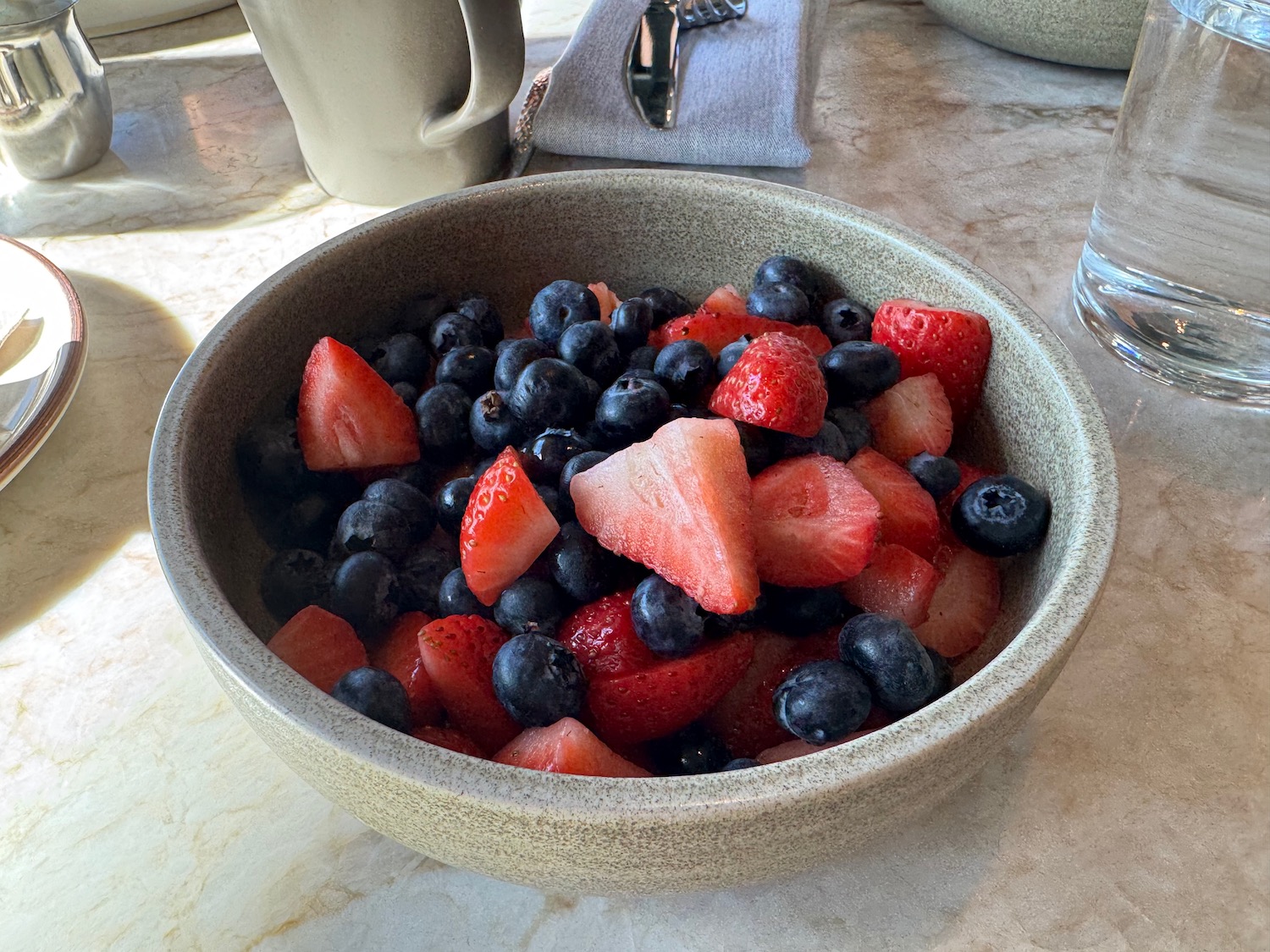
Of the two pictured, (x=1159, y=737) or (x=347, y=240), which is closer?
(x=1159, y=737)

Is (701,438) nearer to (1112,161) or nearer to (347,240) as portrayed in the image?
(347,240)

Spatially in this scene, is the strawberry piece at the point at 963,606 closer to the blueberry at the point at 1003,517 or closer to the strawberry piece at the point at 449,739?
the blueberry at the point at 1003,517

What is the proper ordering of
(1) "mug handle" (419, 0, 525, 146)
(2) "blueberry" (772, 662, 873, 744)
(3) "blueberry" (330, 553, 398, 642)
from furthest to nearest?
1. (1) "mug handle" (419, 0, 525, 146)
2. (3) "blueberry" (330, 553, 398, 642)
3. (2) "blueberry" (772, 662, 873, 744)

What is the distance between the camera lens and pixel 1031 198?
120cm

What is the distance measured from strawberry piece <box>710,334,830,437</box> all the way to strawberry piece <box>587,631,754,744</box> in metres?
0.15

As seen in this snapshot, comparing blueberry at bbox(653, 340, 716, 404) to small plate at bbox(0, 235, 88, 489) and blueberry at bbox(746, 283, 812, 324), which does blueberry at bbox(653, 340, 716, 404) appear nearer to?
blueberry at bbox(746, 283, 812, 324)

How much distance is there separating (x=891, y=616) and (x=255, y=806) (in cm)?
43

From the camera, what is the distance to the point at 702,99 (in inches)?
48.6

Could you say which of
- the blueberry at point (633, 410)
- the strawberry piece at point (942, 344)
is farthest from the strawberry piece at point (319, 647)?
the strawberry piece at point (942, 344)

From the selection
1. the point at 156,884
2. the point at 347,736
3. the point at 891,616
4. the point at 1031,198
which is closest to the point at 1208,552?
the point at 891,616

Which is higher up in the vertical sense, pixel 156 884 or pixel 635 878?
pixel 635 878

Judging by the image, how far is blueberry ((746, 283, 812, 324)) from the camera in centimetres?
78

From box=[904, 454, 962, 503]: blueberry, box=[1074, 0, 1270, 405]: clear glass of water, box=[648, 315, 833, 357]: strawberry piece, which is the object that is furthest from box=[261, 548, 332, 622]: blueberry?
box=[1074, 0, 1270, 405]: clear glass of water

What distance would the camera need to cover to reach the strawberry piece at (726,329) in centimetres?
77
